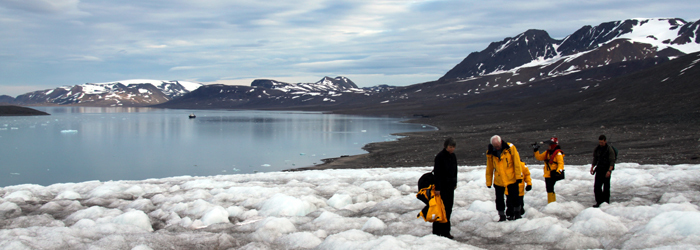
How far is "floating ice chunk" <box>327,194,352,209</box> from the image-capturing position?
40.1ft

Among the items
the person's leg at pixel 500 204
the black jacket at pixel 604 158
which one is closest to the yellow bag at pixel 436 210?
the person's leg at pixel 500 204

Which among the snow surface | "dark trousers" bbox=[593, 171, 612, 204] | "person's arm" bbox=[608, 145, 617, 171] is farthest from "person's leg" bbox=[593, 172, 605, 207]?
the snow surface

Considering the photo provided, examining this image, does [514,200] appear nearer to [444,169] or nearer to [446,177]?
[446,177]

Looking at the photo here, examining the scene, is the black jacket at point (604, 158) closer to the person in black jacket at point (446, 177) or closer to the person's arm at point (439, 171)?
the person in black jacket at point (446, 177)

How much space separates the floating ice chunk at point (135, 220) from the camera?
392 inches

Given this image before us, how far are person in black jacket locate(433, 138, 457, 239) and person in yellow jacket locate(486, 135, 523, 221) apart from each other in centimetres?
137

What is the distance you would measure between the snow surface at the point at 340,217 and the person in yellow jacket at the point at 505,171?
0.50 metres

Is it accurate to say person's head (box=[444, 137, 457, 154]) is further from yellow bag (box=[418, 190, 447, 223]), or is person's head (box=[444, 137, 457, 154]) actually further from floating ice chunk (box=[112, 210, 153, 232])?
floating ice chunk (box=[112, 210, 153, 232])

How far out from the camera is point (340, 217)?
10.2 meters

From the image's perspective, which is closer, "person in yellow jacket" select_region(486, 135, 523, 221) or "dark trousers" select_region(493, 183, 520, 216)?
"person in yellow jacket" select_region(486, 135, 523, 221)

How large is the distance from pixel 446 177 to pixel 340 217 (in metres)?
3.06

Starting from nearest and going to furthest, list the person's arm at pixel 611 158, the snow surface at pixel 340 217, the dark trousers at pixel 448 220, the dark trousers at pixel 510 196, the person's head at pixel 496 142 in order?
the snow surface at pixel 340 217
the dark trousers at pixel 448 220
the person's head at pixel 496 142
the dark trousers at pixel 510 196
the person's arm at pixel 611 158

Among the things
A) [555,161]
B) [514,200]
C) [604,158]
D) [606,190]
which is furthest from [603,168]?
[514,200]

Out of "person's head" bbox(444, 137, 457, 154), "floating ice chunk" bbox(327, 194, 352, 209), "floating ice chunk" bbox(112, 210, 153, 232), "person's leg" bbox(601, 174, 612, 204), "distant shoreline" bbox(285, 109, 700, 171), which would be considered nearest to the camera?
"person's head" bbox(444, 137, 457, 154)
